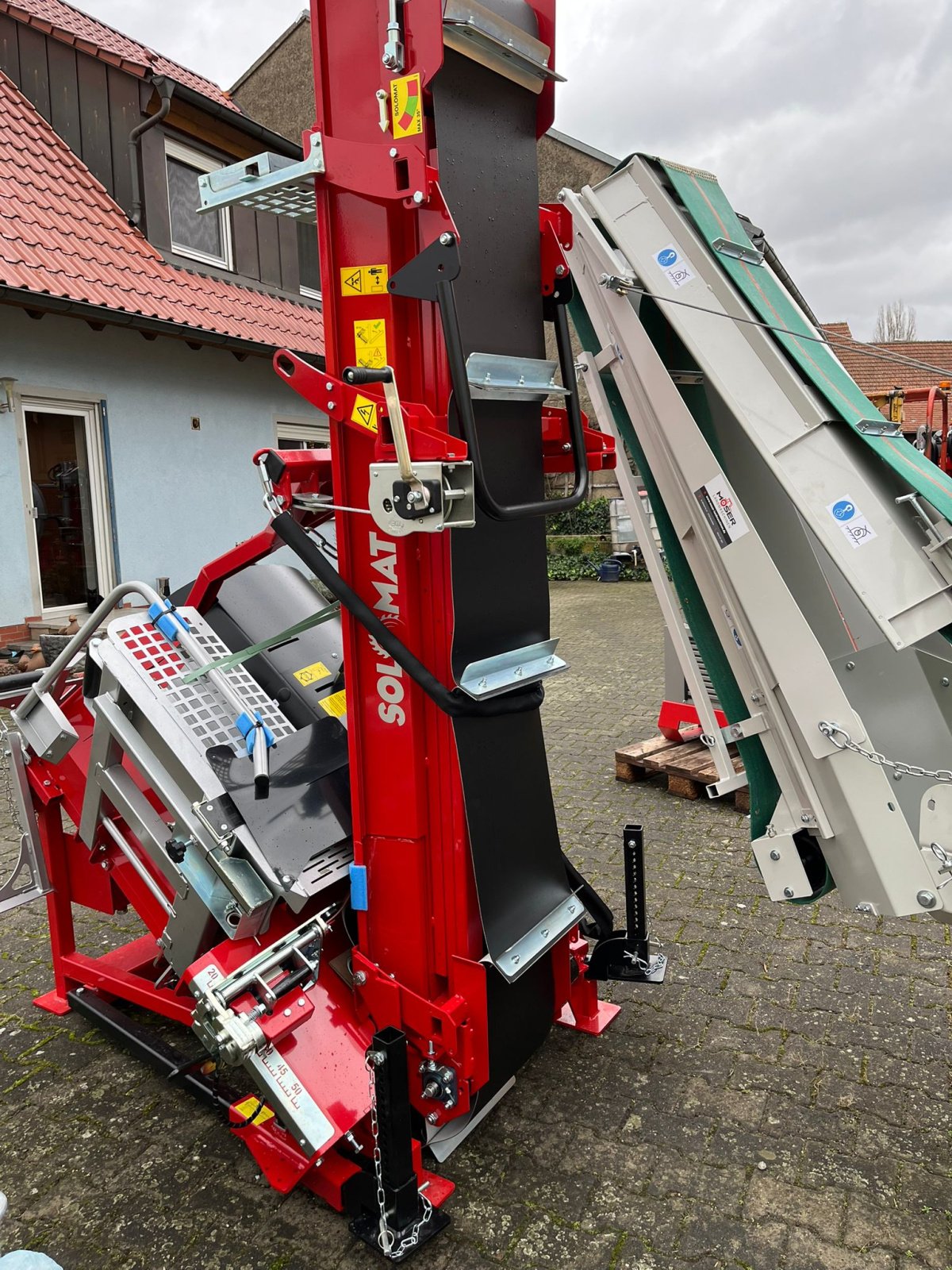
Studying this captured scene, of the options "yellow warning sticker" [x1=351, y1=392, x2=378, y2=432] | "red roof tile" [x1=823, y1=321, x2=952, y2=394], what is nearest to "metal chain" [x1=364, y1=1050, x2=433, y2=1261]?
"yellow warning sticker" [x1=351, y1=392, x2=378, y2=432]

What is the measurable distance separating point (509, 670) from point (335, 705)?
786 millimetres

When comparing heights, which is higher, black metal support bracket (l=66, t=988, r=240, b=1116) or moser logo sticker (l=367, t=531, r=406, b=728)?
moser logo sticker (l=367, t=531, r=406, b=728)

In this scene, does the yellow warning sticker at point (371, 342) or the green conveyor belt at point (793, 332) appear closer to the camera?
the green conveyor belt at point (793, 332)

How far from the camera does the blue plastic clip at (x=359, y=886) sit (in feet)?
7.93

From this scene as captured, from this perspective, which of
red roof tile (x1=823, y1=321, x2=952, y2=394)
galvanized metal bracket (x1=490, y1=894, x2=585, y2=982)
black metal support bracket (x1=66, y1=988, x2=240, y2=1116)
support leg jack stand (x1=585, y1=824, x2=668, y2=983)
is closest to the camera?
galvanized metal bracket (x1=490, y1=894, x2=585, y2=982)

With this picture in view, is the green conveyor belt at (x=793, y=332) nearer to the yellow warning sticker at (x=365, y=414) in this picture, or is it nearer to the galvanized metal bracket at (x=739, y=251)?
the galvanized metal bracket at (x=739, y=251)

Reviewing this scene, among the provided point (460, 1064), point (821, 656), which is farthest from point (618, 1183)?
point (821, 656)

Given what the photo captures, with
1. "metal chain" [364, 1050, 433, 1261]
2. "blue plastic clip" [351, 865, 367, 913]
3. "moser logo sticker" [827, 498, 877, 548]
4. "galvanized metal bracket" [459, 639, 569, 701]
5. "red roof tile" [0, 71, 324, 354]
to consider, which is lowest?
"metal chain" [364, 1050, 433, 1261]

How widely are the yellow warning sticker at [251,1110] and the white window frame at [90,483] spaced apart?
5.56 meters

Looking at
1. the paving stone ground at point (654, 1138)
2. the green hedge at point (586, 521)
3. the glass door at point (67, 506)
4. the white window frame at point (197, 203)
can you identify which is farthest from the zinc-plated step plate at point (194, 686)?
the green hedge at point (586, 521)

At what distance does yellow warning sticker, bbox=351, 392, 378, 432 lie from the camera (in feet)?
6.93

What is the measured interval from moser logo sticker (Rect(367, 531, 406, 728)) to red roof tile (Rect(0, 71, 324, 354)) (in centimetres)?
538

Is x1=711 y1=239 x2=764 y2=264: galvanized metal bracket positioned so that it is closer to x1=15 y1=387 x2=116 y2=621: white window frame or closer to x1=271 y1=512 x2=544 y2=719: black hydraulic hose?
x1=271 y1=512 x2=544 y2=719: black hydraulic hose

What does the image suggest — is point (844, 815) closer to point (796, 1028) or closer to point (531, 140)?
point (796, 1028)
